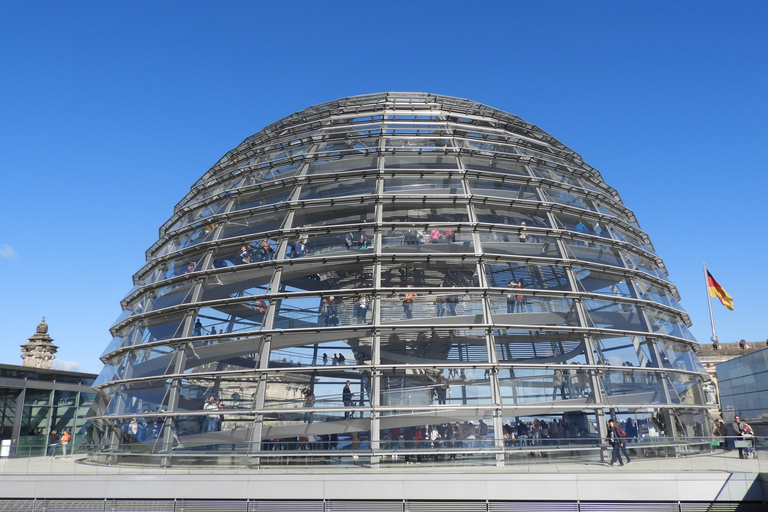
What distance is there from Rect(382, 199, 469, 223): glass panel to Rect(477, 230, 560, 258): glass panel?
56.9 inches

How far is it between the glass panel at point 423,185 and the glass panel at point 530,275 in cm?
334

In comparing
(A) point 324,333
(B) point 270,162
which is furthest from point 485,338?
(B) point 270,162

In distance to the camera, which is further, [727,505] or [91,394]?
[91,394]

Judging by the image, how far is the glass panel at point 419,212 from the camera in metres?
22.8

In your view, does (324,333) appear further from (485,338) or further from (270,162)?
(270,162)

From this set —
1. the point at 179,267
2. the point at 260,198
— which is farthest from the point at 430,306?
the point at 179,267

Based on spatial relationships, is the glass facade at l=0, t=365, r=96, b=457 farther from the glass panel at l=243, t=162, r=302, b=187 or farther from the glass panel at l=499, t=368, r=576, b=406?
the glass panel at l=499, t=368, r=576, b=406

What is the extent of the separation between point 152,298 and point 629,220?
21981 millimetres

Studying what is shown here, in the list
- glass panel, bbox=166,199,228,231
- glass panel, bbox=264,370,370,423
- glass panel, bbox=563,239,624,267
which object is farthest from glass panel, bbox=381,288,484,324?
glass panel, bbox=166,199,228,231

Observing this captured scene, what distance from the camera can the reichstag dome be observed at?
712 inches

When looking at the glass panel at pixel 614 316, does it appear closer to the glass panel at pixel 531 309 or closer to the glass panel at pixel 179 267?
the glass panel at pixel 531 309

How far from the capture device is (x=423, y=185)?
23328 mm

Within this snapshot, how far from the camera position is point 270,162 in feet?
84.4

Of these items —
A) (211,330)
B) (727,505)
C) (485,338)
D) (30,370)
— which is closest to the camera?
(727,505)
